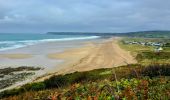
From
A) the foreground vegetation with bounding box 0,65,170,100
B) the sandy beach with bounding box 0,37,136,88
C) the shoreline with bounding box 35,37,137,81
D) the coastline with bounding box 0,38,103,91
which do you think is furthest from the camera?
the shoreline with bounding box 35,37,137,81

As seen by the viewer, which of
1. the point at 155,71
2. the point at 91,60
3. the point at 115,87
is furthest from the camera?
the point at 91,60

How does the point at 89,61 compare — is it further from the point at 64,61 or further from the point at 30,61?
the point at 30,61

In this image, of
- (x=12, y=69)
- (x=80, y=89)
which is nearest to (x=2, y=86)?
(x=12, y=69)

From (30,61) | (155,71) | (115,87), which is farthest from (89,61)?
(115,87)

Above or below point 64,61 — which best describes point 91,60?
above

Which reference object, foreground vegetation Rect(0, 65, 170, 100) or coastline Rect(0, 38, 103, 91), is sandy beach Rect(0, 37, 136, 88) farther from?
foreground vegetation Rect(0, 65, 170, 100)

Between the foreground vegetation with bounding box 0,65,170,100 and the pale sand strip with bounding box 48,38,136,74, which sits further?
the pale sand strip with bounding box 48,38,136,74

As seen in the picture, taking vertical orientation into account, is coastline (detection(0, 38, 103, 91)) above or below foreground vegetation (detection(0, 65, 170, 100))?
below

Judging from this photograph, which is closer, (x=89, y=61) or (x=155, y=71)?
(x=155, y=71)

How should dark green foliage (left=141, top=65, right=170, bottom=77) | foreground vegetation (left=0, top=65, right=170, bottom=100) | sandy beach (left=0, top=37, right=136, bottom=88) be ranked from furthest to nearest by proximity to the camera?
sandy beach (left=0, top=37, right=136, bottom=88), dark green foliage (left=141, top=65, right=170, bottom=77), foreground vegetation (left=0, top=65, right=170, bottom=100)

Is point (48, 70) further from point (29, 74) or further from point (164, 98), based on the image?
point (164, 98)

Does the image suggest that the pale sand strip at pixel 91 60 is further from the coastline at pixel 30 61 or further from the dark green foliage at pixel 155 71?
the dark green foliage at pixel 155 71

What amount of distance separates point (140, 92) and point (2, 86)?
913 inches

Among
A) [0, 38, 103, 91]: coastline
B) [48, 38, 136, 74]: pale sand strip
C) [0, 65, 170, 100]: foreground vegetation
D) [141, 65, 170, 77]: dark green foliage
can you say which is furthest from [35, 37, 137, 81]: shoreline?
[141, 65, 170, 77]: dark green foliage
